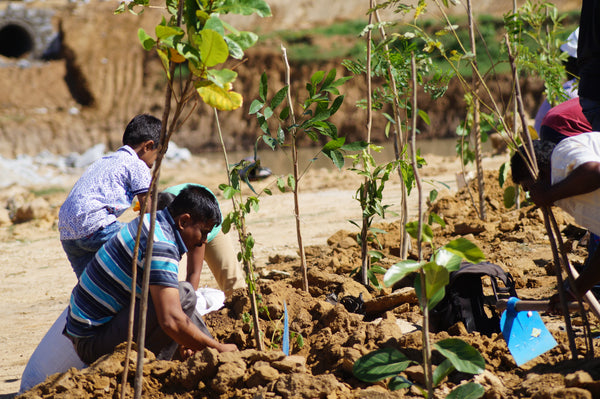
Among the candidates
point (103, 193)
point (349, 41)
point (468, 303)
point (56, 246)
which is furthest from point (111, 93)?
point (468, 303)

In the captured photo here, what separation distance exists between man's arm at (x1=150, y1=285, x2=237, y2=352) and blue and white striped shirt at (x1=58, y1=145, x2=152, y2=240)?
3.08 ft

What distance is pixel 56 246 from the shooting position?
7.34 metres

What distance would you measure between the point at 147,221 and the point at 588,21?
2161mm

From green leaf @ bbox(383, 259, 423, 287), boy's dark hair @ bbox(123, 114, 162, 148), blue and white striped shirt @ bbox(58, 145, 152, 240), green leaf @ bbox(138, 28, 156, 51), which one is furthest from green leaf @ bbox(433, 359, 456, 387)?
boy's dark hair @ bbox(123, 114, 162, 148)

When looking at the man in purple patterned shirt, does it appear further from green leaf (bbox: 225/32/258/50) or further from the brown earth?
the brown earth

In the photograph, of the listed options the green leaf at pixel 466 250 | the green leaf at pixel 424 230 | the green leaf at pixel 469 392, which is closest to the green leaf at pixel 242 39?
the green leaf at pixel 424 230

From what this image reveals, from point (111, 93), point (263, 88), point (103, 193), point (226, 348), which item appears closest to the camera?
point (226, 348)

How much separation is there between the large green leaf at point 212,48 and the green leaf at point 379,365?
107cm

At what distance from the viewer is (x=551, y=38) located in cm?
528

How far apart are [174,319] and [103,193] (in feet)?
3.79

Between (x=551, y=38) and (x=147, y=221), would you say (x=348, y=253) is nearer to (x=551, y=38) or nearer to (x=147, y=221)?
(x=147, y=221)

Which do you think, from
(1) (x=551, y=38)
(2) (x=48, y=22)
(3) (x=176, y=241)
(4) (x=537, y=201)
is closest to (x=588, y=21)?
(4) (x=537, y=201)

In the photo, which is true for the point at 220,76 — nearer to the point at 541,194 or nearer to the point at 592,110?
the point at 541,194

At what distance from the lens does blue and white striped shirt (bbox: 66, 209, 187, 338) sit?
8.47 ft
